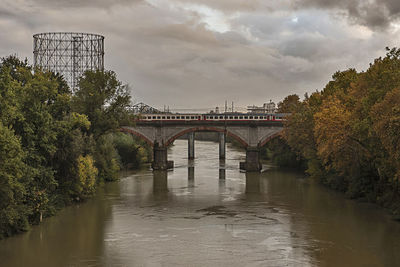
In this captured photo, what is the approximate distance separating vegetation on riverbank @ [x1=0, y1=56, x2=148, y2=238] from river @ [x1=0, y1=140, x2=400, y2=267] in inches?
71.9

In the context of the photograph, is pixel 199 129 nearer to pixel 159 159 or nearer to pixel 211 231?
pixel 159 159

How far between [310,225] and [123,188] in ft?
95.9

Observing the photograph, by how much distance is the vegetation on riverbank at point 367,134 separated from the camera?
1560 inches

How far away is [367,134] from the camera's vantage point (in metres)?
Answer: 49.2

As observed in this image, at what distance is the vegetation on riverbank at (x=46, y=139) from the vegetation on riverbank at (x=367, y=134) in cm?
2567

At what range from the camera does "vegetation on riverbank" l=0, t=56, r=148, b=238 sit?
123 feet

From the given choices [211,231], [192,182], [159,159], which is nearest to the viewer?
[211,231]

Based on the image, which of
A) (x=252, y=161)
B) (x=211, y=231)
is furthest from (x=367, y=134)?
(x=252, y=161)

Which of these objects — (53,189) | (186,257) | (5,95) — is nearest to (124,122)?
(53,189)

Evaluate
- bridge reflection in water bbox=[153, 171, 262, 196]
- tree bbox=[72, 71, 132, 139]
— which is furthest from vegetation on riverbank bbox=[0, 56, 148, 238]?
bridge reflection in water bbox=[153, 171, 262, 196]

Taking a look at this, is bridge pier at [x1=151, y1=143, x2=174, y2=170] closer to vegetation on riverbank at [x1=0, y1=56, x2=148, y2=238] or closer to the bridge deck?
the bridge deck

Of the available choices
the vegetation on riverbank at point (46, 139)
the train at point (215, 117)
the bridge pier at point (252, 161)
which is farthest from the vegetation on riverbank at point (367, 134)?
the vegetation on riverbank at point (46, 139)

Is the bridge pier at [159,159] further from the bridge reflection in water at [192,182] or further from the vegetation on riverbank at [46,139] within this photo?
the vegetation on riverbank at [46,139]

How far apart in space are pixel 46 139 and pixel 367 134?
29962mm
